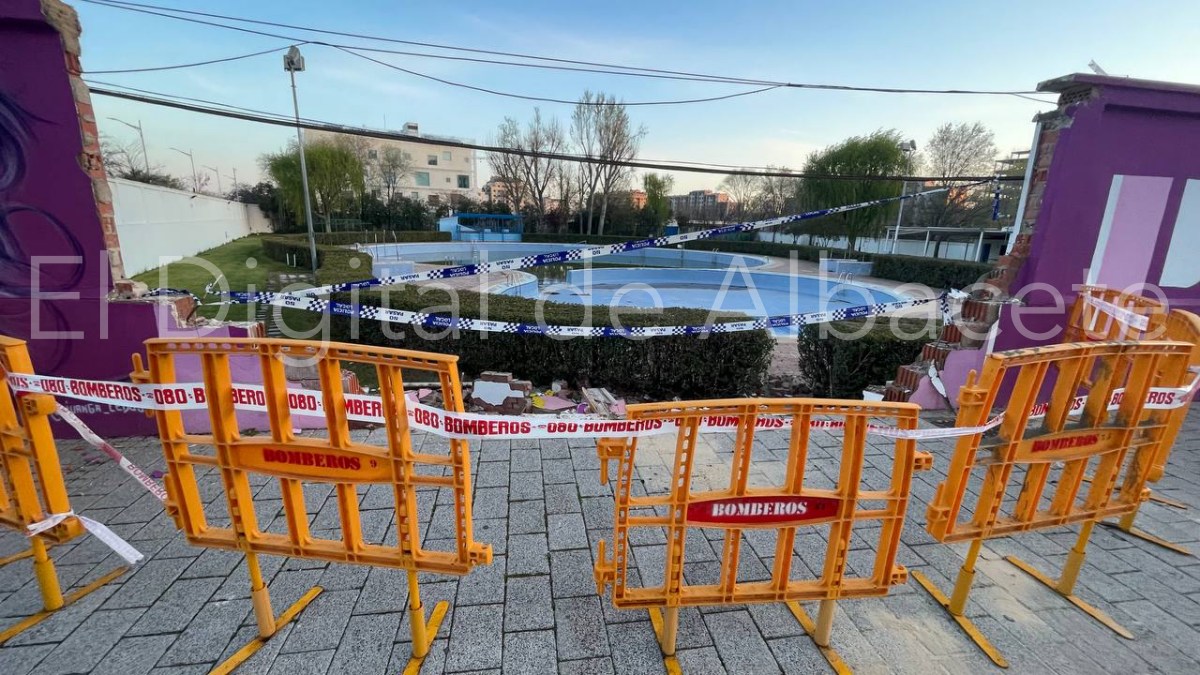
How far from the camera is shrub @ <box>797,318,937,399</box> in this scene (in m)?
5.82

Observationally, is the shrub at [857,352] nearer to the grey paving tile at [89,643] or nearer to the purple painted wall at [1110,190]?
the purple painted wall at [1110,190]

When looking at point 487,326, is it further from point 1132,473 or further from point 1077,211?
point 1077,211

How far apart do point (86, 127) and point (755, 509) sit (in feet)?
18.1

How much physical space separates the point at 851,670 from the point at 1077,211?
5.04 m

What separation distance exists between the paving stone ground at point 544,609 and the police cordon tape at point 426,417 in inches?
41.3

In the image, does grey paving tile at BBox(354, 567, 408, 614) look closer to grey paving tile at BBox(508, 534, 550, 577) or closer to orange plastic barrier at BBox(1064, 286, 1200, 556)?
grey paving tile at BBox(508, 534, 550, 577)

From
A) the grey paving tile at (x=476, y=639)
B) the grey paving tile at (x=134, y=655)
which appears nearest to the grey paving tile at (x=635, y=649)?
the grey paving tile at (x=476, y=639)

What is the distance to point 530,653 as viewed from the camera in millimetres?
2154

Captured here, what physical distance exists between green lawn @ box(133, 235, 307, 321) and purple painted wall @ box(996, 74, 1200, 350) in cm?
1167

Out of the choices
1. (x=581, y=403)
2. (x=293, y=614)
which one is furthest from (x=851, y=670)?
(x=581, y=403)

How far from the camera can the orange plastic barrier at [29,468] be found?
210 cm

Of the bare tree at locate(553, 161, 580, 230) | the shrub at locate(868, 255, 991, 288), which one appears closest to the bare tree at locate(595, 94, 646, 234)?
the bare tree at locate(553, 161, 580, 230)

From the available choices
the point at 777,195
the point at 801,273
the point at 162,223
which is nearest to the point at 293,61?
the point at 162,223

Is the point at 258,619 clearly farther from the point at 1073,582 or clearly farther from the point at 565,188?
the point at 565,188
